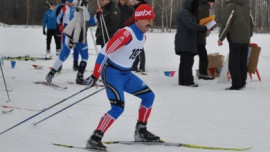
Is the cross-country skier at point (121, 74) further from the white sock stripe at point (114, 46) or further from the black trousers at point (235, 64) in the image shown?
the black trousers at point (235, 64)

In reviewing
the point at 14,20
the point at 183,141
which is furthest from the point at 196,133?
the point at 14,20

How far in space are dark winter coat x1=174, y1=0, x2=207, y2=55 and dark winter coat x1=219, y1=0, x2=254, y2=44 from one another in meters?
0.47

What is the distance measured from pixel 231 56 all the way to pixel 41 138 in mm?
4120

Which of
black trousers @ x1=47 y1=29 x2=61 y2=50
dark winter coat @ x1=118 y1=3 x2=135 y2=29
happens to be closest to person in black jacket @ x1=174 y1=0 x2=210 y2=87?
dark winter coat @ x1=118 y1=3 x2=135 y2=29

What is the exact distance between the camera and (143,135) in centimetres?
423

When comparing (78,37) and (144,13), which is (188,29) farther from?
(144,13)

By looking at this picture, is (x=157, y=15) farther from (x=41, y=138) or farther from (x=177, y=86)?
(x=41, y=138)

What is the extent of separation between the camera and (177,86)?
26.1 ft

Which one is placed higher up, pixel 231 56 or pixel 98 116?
pixel 231 56

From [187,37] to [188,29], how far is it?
6.0 inches

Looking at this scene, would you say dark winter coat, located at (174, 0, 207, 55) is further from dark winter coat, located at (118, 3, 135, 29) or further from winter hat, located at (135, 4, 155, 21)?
winter hat, located at (135, 4, 155, 21)

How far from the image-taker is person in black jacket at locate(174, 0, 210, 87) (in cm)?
769

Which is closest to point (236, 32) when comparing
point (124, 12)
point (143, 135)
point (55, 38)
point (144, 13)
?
point (124, 12)

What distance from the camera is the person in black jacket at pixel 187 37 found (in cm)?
769
